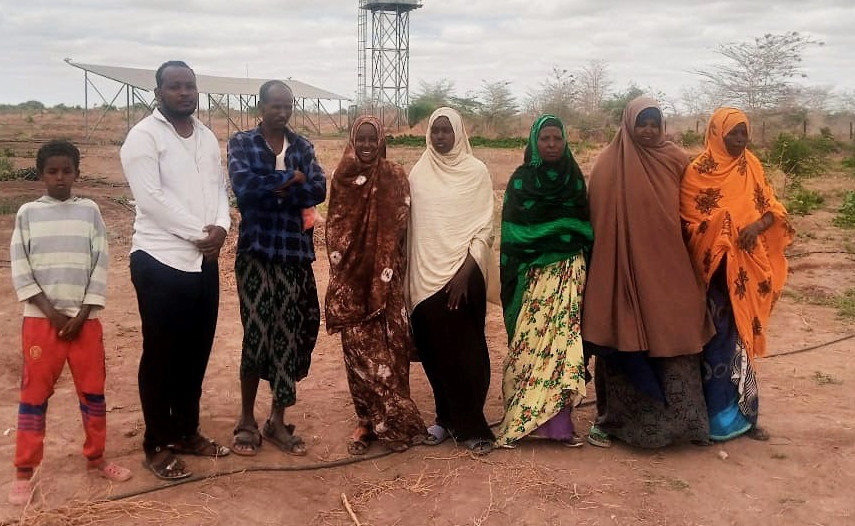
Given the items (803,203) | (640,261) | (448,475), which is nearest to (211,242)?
(448,475)

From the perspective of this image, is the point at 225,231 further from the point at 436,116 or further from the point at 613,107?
the point at 613,107

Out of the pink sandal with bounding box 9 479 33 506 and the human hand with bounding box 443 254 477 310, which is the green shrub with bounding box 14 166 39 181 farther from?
the human hand with bounding box 443 254 477 310

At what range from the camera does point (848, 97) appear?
1574 inches

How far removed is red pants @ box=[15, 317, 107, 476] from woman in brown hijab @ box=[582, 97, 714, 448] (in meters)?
2.36

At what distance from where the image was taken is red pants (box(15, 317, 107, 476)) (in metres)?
3.16

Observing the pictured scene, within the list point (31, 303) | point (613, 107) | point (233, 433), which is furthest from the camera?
point (613, 107)

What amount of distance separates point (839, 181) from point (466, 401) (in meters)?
14.7

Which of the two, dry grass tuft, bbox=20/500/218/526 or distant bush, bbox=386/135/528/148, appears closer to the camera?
dry grass tuft, bbox=20/500/218/526

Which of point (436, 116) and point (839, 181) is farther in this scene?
point (839, 181)

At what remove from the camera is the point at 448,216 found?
3721 mm

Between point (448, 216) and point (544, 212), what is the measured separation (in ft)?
1.59

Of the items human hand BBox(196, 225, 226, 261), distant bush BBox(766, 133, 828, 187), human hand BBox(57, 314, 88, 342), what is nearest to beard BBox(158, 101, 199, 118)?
human hand BBox(196, 225, 226, 261)

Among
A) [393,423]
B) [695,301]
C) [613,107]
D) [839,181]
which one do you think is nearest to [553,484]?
[393,423]

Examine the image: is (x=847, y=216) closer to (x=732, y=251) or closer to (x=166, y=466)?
(x=732, y=251)
